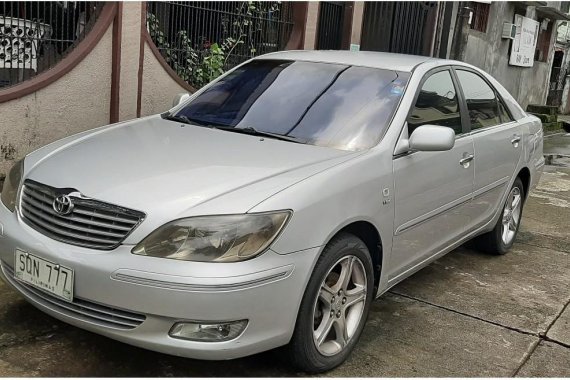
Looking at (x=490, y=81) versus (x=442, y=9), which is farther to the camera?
(x=442, y=9)

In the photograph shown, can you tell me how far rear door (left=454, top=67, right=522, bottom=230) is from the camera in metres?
4.36

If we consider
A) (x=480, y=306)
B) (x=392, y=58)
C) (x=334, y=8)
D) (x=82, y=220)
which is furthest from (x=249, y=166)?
(x=334, y=8)

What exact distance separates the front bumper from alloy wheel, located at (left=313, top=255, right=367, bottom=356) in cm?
30

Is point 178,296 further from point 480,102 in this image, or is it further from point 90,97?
point 90,97

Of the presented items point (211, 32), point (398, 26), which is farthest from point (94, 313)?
point (398, 26)

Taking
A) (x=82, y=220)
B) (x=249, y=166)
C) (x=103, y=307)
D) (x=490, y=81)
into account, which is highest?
(x=490, y=81)

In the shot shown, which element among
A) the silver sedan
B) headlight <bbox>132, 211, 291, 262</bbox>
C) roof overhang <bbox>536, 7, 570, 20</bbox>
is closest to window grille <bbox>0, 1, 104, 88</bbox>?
the silver sedan

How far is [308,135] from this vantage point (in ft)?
11.5

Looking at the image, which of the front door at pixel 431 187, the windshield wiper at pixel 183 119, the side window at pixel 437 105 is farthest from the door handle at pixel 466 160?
the windshield wiper at pixel 183 119

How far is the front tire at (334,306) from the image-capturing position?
2.82 meters

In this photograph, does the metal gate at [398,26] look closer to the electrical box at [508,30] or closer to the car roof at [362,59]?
the electrical box at [508,30]

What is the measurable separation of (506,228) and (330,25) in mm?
5004

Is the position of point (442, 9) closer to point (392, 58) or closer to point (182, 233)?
point (392, 58)

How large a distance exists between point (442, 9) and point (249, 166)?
32.6 feet
